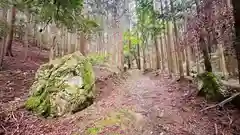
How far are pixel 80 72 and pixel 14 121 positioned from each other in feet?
9.39

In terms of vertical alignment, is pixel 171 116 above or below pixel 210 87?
below

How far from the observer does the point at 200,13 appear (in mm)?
9219

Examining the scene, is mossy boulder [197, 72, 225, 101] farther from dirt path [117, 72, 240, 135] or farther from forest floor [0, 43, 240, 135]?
dirt path [117, 72, 240, 135]

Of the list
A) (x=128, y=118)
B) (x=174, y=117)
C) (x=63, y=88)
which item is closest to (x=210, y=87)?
(x=174, y=117)

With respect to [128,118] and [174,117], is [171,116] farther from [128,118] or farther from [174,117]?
[128,118]

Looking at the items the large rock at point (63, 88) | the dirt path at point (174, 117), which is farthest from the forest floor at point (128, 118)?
the large rock at point (63, 88)

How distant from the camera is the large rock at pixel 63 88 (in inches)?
282

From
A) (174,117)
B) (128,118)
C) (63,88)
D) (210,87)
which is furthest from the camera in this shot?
(210,87)

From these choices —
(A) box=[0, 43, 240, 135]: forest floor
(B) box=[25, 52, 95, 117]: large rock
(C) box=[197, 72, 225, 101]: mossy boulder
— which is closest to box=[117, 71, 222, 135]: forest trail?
(A) box=[0, 43, 240, 135]: forest floor

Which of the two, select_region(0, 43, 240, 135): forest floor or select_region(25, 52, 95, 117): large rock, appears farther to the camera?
select_region(25, 52, 95, 117): large rock

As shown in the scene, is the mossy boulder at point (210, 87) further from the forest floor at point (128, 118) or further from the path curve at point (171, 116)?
the path curve at point (171, 116)

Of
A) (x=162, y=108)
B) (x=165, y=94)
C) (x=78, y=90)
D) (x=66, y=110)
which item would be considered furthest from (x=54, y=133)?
(x=165, y=94)

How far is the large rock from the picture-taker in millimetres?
7172

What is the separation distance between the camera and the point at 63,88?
7.55 m
